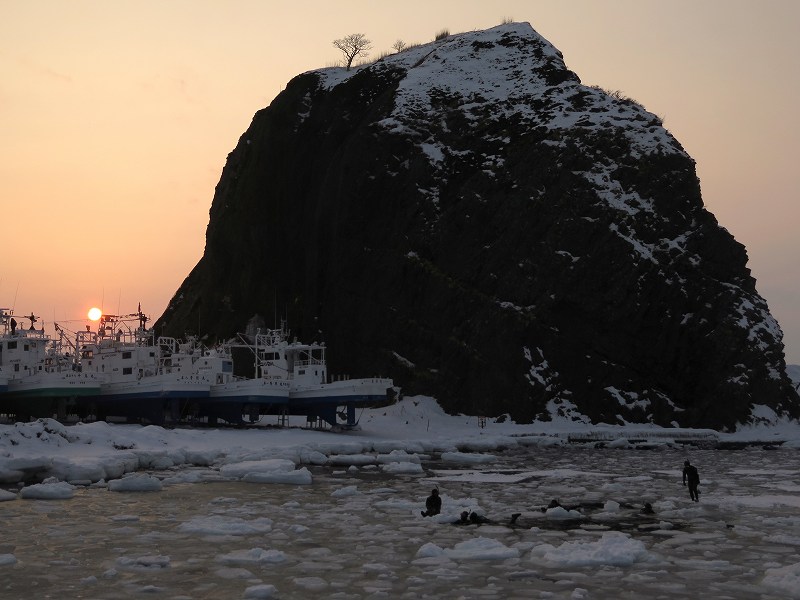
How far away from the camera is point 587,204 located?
309 ft

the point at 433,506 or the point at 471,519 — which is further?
the point at 433,506

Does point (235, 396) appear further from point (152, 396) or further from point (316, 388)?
point (316, 388)

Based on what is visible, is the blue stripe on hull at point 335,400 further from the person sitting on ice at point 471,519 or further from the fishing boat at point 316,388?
the person sitting on ice at point 471,519

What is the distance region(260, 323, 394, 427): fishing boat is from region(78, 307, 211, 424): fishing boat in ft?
23.9

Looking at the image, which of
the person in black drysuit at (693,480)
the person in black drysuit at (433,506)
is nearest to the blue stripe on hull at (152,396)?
the person in black drysuit at (433,506)

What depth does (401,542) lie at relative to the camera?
24812 millimetres

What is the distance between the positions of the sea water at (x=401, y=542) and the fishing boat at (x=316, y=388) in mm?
38481

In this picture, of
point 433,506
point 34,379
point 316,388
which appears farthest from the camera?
point 316,388

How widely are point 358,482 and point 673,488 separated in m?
13.0

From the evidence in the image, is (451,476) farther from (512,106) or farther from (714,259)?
(512,106)

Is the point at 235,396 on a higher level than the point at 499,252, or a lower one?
lower

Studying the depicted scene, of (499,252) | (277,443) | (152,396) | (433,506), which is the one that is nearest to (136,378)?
(152,396)

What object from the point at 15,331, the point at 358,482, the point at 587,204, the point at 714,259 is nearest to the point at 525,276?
the point at 587,204

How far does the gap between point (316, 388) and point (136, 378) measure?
50.4 ft
